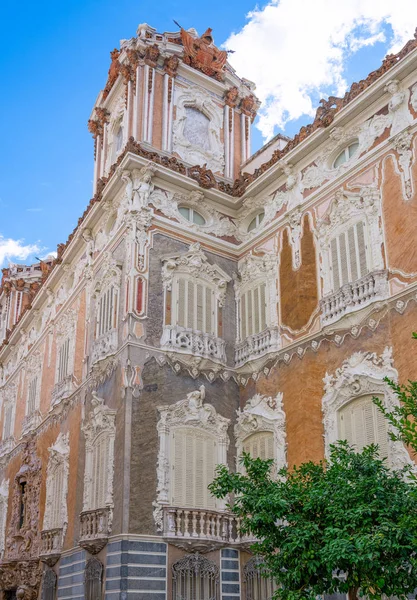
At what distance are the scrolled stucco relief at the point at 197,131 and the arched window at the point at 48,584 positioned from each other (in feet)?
47.5

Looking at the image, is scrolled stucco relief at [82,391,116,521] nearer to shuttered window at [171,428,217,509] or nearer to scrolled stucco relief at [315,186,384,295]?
shuttered window at [171,428,217,509]

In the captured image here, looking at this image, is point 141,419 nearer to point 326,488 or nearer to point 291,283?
point 291,283

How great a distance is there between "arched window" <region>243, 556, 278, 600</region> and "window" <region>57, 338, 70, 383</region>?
1010cm

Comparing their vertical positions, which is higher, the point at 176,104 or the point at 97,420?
the point at 176,104

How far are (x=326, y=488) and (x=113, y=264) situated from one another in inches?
471

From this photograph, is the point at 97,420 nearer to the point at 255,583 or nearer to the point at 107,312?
the point at 107,312

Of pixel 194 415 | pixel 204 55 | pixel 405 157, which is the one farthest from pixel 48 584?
pixel 204 55

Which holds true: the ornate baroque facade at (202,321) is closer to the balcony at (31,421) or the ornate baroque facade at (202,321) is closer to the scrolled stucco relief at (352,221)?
the scrolled stucco relief at (352,221)

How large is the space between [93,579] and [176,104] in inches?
639

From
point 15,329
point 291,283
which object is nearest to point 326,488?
point 291,283

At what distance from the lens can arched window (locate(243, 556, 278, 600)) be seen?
717 inches

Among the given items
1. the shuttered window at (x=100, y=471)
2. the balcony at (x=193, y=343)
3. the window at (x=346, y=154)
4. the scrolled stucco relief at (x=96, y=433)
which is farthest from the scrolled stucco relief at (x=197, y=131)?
the shuttered window at (x=100, y=471)

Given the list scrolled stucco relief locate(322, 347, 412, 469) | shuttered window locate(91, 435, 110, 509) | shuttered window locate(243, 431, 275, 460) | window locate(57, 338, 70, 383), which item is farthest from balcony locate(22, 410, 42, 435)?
scrolled stucco relief locate(322, 347, 412, 469)

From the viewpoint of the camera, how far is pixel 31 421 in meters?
28.8
